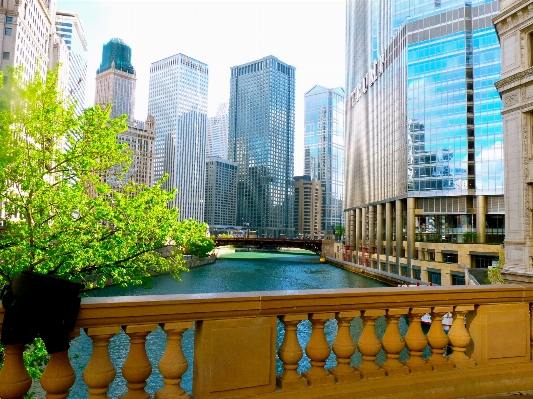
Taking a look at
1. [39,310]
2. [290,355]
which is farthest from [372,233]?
[39,310]

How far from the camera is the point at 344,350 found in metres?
4.32

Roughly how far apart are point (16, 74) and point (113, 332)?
14.8 metres

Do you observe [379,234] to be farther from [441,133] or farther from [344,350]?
[344,350]

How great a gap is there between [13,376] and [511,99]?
821 inches

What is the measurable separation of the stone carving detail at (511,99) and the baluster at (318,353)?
18.3m

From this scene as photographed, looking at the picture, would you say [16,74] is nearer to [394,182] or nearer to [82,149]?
[82,149]

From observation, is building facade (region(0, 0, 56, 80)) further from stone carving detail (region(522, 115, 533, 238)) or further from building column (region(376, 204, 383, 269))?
stone carving detail (region(522, 115, 533, 238))

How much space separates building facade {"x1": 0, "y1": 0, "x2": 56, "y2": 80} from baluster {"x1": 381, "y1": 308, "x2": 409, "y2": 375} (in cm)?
8322

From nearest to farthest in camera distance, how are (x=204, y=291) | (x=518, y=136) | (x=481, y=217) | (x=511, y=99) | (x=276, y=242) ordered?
(x=518, y=136) → (x=511, y=99) → (x=204, y=291) → (x=481, y=217) → (x=276, y=242)

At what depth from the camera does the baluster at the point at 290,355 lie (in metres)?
4.12

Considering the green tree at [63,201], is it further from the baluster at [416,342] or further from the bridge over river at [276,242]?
the bridge over river at [276,242]

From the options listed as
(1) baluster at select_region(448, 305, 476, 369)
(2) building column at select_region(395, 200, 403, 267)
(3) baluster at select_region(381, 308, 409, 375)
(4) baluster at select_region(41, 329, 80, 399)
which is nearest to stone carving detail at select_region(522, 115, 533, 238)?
(1) baluster at select_region(448, 305, 476, 369)

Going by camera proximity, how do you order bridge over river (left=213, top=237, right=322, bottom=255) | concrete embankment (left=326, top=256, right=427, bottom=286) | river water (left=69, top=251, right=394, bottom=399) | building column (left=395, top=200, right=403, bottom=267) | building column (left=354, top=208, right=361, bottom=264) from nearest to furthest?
river water (left=69, top=251, right=394, bottom=399), concrete embankment (left=326, top=256, right=427, bottom=286), building column (left=395, top=200, right=403, bottom=267), building column (left=354, top=208, right=361, bottom=264), bridge over river (left=213, top=237, right=322, bottom=255)

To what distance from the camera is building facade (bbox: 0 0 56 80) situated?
83.0 m
